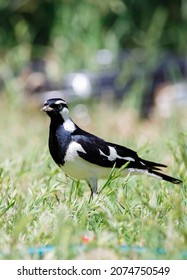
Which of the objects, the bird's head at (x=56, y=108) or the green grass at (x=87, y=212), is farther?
the bird's head at (x=56, y=108)

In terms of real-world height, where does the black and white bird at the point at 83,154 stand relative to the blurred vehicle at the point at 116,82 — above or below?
below

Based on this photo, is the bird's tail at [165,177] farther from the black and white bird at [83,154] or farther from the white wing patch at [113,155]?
the white wing patch at [113,155]

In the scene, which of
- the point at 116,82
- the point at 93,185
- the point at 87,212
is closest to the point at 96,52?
the point at 116,82

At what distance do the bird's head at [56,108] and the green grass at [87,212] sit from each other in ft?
1.15

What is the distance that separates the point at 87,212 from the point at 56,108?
78 centimetres

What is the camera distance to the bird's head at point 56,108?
14.3 feet

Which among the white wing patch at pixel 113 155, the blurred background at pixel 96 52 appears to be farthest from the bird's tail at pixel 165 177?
the blurred background at pixel 96 52

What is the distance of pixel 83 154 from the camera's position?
4.26m

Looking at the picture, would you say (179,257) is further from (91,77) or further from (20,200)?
(91,77)

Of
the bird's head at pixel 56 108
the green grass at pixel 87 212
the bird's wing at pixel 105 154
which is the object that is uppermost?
the bird's head at pixel 56 108

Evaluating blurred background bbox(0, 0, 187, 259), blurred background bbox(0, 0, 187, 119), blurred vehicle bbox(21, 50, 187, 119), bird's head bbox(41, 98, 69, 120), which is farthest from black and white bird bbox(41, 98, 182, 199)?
blurred vehicle bbox(21, 50, 187, 119)

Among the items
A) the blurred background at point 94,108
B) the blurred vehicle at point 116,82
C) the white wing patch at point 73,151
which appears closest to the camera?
the blurred background at point 94,108
